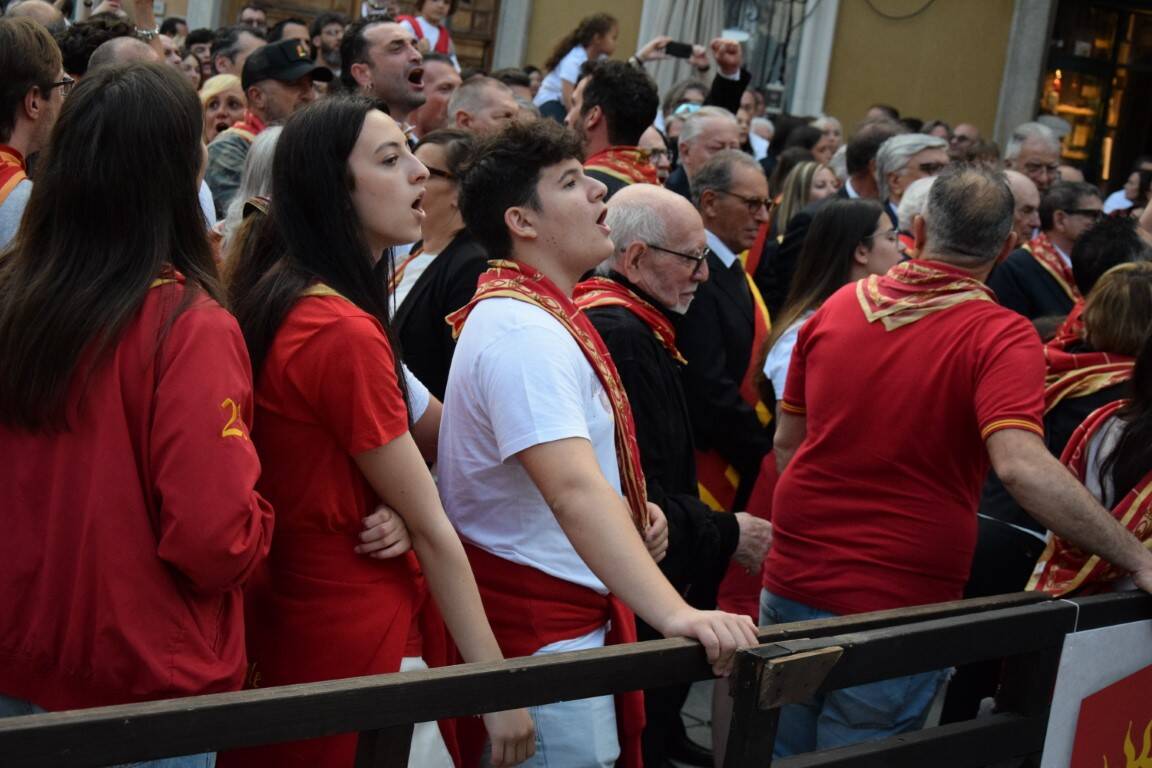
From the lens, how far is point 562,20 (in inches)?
578

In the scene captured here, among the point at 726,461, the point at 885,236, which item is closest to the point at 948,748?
the point at 726,461

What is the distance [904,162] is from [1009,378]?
11.0 ft

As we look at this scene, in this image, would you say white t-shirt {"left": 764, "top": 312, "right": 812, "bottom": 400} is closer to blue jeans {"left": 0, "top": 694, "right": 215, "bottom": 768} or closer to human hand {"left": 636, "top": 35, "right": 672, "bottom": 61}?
blue jeans {"left": 0, "top": 694, "right": 215, "bottom": 768}

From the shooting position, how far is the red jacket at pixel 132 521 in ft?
Result: 6.93

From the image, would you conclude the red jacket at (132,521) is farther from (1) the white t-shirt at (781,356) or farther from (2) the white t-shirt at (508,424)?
(1) the white t-shirt at (781,356)

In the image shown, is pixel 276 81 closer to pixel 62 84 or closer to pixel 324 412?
pixel 62 84

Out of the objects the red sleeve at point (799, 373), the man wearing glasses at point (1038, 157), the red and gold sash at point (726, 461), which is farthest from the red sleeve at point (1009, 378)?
the man wearing glasses at point (1038, 157)

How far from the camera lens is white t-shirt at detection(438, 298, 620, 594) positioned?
2.62 m

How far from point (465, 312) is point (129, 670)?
1.11 meters

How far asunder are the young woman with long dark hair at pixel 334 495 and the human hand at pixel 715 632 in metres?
0.35

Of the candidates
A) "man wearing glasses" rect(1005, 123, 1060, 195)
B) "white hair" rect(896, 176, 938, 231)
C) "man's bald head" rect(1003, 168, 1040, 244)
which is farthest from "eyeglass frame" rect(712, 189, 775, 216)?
"man wearing glasses" rect(1005, 123, 1060, 195)

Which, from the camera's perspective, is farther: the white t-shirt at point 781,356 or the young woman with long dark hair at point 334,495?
the white t-shirt at point 781,356

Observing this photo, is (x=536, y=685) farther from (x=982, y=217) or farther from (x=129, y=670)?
(x=982, y=217)

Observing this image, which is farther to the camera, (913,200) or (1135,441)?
(913,200)
